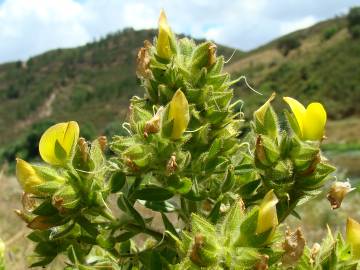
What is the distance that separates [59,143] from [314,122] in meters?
0.75

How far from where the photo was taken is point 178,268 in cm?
148

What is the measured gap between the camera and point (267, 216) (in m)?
1.40

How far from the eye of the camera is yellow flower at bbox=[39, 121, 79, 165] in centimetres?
161

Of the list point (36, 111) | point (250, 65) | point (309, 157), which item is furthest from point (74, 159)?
point (36, 111)

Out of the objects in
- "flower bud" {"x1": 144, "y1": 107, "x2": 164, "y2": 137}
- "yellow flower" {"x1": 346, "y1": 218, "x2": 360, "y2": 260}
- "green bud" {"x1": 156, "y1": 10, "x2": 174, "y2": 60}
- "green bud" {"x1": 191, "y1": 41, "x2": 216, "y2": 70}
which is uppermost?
"green bud" {"x1": 156, "y1": 10, "x2": 174, "y2": 60}

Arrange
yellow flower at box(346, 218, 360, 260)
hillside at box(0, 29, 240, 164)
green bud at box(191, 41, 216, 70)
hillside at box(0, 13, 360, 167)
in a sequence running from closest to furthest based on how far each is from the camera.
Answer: yellow flower at box(346, 218, 360, 260)
green bud at box(191, 41, 216, 70)
hillside at box(0, 13, 360, 167)
hillside at box(0, 29, 240, 164)

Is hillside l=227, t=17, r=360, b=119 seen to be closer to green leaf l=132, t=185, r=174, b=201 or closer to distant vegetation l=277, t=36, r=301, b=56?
distant vegetation l=277, t=36, r=301, b=56

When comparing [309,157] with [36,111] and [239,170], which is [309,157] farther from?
[36,111]

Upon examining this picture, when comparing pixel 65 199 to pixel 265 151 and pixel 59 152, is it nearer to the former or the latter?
pixel 59 152

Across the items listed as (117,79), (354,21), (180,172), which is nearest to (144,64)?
(180,172)

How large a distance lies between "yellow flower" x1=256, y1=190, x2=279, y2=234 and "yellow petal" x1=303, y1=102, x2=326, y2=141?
0.34 m

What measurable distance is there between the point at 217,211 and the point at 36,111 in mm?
76017

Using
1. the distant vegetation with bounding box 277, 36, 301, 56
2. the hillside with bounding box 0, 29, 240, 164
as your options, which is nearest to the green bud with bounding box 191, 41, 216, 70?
the hillside with bounding box 0, 29, 240, 164

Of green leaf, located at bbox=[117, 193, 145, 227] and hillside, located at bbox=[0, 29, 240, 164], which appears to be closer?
green leaf, located at bbox=[117, 193, 145, 227]
